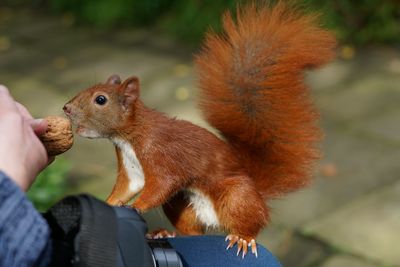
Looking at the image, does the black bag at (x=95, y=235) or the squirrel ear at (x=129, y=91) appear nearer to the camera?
the black bag at (x=95, y=235)

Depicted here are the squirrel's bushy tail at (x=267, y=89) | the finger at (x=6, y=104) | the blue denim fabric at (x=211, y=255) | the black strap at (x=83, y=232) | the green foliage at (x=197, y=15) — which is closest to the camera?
the black strap at (x=83, y=232)

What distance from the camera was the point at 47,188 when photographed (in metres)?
2.43

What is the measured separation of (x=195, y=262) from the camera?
1.00 metres

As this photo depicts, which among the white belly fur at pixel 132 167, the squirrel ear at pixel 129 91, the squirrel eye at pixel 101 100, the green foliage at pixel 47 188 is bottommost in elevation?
the green foliage at pixel 47 188

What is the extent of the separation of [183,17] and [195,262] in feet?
12.5

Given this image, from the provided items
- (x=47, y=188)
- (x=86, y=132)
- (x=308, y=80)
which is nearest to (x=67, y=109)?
(x=86, y=132)

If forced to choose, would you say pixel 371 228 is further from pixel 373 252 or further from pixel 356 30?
pixel 356 30

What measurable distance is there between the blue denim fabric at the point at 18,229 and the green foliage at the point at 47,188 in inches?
64.9

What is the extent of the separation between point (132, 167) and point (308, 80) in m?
1.63

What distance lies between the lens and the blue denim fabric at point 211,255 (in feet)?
3.28

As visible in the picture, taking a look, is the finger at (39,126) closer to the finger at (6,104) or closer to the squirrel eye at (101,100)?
the finger at (6,104)

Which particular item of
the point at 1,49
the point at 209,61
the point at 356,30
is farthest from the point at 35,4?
the point at 209,61

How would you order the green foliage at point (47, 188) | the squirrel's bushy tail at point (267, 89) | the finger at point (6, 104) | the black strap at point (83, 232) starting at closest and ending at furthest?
1. the black strap at point (83, 232)
2. the finger at point (6, 104)
3. the squirrel's bushy tail at point (267, 89)
4. the green foliage at point (47, 188)

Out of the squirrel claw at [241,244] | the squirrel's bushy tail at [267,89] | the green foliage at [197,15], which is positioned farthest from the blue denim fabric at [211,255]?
the green foliage at [197,15]
